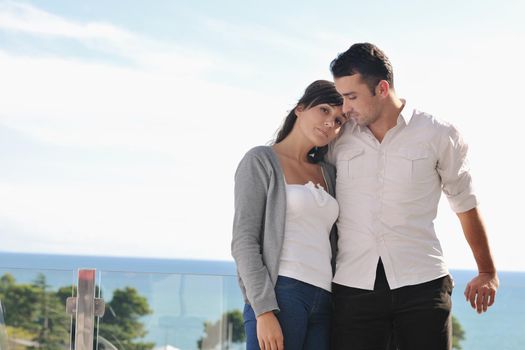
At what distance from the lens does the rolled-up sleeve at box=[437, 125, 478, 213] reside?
123 inches

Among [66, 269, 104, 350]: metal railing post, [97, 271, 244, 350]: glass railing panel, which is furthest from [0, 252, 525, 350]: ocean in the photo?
[66, 269, 104, 350]: metal railing post

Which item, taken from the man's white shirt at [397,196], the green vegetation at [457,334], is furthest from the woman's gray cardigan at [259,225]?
the green vegetation at [457,334]

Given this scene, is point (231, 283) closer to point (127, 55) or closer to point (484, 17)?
point (484, 17)

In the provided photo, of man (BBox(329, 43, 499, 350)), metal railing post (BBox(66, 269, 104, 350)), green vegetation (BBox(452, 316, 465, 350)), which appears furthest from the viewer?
green vegetation (BBox(452, 316, 465, 350))

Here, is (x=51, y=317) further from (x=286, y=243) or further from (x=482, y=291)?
(x=482, y=291)

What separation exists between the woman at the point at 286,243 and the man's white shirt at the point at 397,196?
73mm

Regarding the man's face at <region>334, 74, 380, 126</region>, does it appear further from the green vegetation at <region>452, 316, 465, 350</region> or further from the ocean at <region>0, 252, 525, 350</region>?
the green vegetation at <region>452, 316, 465, 350</region>

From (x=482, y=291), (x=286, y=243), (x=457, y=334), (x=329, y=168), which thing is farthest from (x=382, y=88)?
(x=457, y=334)

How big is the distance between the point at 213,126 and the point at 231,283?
38.2 metres

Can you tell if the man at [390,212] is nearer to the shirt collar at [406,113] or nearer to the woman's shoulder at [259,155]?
the shirt collar at [406,113]

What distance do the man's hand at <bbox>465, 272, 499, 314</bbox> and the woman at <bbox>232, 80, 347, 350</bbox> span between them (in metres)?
0.50

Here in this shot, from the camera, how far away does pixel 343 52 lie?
3.17 meters

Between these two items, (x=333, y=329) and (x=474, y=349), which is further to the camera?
(x=474, y=349)

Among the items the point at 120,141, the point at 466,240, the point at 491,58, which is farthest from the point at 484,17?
the point at 120,141
